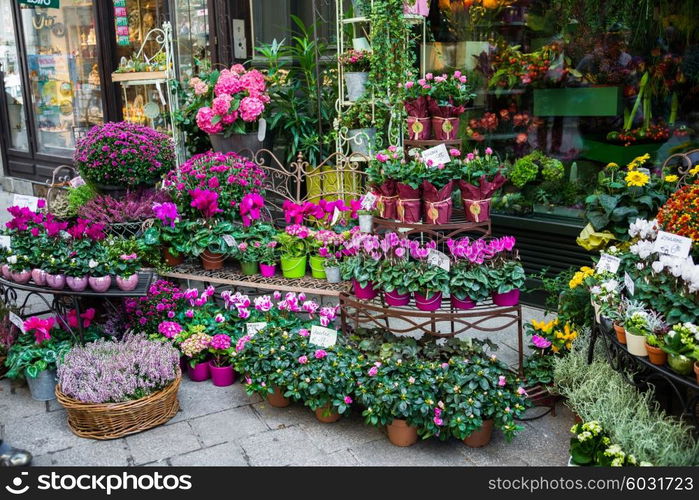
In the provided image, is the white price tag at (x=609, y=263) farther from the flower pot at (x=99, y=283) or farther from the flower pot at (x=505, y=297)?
the flower pot at (x=99, y=283)

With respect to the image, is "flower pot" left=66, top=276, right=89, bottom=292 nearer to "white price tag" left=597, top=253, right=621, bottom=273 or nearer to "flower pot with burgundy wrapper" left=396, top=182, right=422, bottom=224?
"flower pot with burgundy wrapper" left=396, top=182, right=422, bottom=224

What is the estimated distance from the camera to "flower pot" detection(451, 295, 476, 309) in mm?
3529

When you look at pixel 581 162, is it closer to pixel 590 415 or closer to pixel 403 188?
pixel 403 188

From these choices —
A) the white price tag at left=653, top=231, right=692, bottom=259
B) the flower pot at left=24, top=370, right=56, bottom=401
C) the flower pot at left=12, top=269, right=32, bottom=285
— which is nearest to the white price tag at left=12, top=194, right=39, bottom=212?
the flower pot at left=12, top=269, right=32, bottom=285

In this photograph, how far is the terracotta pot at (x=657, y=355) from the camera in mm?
2748

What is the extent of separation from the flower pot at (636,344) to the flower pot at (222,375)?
229 cm

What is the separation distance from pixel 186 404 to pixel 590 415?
7.23 feet

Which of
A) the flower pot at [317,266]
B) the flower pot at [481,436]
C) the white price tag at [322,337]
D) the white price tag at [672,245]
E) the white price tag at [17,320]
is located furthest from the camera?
the flower pot at [317,266]

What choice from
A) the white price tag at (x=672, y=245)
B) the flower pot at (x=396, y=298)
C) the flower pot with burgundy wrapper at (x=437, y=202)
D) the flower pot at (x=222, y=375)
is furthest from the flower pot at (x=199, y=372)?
the white price tag at (x=672, y=245)

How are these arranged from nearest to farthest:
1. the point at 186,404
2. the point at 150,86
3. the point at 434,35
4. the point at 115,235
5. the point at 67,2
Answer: the point at 186,404 < the point at 115,235 < the point at 434,35 < the point at 150,86 < the point at 67,2

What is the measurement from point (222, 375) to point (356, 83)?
99.4 inches

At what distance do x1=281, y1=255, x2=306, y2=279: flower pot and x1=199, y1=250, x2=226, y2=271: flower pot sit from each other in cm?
46

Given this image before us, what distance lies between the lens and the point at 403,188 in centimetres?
355
